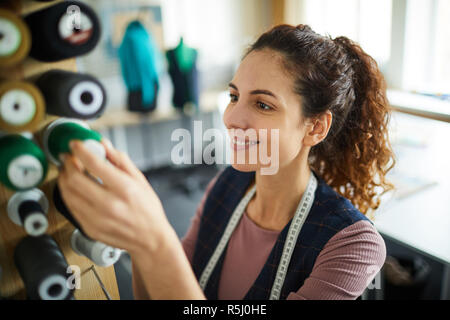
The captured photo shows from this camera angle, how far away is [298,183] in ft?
3.27

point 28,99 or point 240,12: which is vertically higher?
point 240,12

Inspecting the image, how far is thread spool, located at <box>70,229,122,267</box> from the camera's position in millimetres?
504

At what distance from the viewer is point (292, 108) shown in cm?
88

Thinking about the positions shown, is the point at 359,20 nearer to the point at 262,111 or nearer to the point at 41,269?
the point at 262,111

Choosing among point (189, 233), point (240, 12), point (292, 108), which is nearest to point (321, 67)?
point (292, 108)

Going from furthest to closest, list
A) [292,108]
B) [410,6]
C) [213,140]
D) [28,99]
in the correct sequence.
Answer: [213,140]
[410,6]
[292,108]
[28,99]

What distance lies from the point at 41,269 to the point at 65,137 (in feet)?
0.53

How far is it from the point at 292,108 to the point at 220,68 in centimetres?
322

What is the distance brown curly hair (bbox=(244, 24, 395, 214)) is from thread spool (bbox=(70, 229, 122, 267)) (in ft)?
1.85

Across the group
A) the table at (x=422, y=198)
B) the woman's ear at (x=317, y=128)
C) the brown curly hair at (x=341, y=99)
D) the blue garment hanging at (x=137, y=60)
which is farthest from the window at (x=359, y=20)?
the woman's ear at (x=317, y=128)

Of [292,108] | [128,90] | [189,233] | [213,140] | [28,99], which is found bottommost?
[213,140]

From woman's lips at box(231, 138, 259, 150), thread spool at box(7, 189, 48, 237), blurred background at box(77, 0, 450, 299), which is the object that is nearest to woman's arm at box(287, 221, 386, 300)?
blurred background at box(77, 0, 450, 299)
